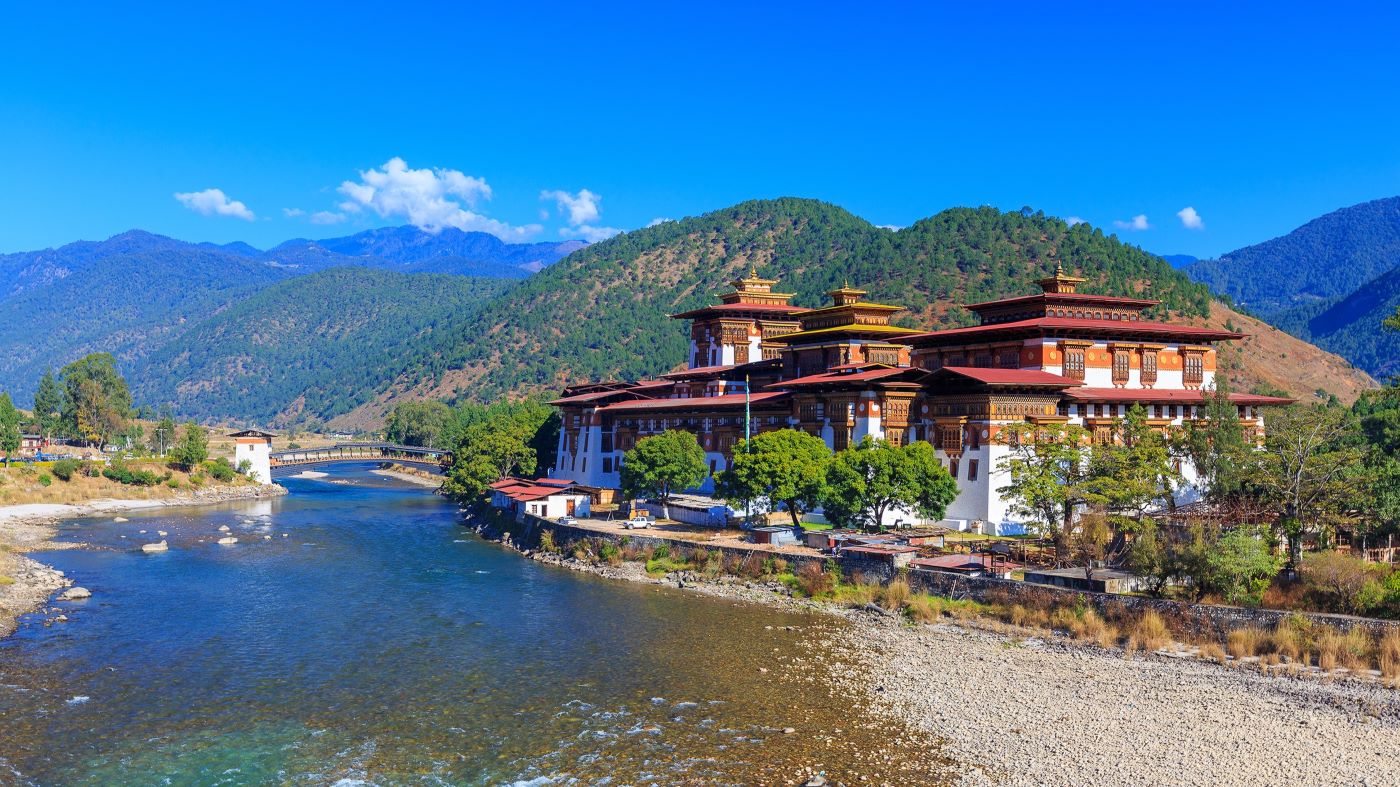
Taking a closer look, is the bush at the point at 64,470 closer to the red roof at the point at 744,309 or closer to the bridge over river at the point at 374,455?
the bridge over river at the point at 374,455

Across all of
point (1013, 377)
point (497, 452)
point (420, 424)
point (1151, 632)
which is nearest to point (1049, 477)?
point (1013, 377)

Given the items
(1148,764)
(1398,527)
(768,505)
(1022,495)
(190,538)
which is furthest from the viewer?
(190,538)

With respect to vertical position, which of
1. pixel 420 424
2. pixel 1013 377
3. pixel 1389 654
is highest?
pixel 1013 377

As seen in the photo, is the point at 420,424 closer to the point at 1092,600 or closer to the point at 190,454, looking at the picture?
the point at 190,454

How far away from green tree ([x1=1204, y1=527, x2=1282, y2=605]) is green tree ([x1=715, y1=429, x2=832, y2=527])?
24.2 meters

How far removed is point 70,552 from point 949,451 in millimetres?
61822

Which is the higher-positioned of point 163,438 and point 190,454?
point 163,438

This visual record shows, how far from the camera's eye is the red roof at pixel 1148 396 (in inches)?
2744

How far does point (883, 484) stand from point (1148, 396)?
70.0 ft

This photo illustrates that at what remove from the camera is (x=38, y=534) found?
88.2m

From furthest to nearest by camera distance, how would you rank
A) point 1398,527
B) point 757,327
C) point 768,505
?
1. point 757,327
2. point 768,505
3. point 1398,527

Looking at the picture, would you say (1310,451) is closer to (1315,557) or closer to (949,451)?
(1315,557)

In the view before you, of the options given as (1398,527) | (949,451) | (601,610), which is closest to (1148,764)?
(1398,527)

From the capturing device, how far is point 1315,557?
46344 millimetres
